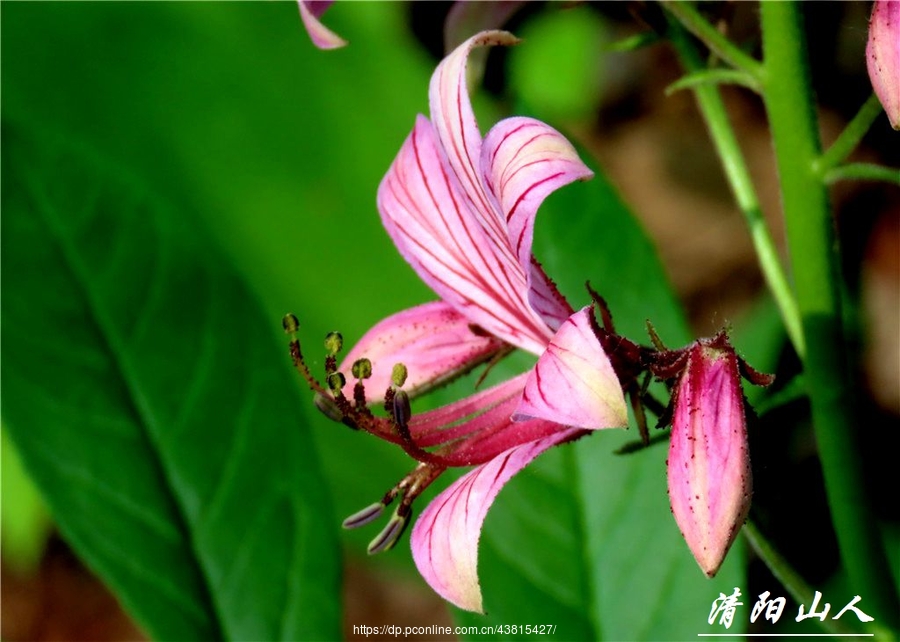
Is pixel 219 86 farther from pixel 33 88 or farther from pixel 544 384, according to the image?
pixel 544 384

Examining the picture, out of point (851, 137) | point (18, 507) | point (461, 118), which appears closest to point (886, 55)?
point (851, 137)

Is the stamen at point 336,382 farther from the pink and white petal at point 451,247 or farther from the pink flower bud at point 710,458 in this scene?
the pink flower bud at point 710,458

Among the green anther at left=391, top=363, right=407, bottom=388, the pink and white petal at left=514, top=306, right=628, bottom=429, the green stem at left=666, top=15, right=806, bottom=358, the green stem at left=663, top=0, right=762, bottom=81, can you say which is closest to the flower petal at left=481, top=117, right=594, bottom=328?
the pink and white petal at left=514, top=306, right=628, bottom=429

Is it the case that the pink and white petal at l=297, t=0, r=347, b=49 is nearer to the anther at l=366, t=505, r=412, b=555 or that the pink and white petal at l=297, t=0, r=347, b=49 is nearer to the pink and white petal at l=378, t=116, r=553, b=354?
the pink and white petal at l=378, t=116, r=553, b=354

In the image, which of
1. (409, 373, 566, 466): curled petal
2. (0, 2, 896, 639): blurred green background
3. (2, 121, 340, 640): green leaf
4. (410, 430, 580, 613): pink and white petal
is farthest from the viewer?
(0, 2, 896, 639): blurred green background

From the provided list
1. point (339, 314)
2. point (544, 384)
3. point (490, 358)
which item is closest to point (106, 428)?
point (490, 358)

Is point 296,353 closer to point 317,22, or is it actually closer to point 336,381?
point 336,381
